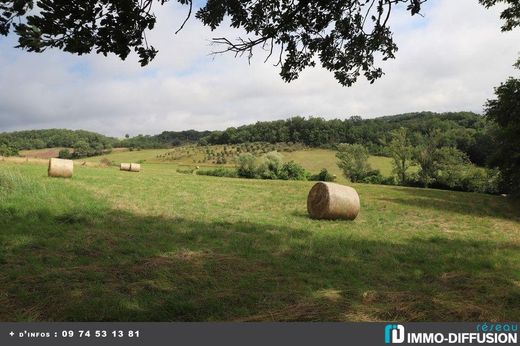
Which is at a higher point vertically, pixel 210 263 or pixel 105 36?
pixel 105 36

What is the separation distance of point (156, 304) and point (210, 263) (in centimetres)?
240

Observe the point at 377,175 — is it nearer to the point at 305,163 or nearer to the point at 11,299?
the point at 305,163

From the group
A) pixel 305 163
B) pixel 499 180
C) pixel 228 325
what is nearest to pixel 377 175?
pixel 305 163

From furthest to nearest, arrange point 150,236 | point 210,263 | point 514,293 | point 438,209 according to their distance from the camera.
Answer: point 438,209
point 150,236
point 210,263
point 514,293

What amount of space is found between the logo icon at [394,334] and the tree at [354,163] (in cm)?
6256

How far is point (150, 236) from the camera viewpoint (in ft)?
33.6

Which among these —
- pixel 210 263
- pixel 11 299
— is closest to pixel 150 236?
pixel 210 263

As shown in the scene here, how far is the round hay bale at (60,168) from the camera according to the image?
2259 centimetres

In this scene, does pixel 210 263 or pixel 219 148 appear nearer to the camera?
pixel 210 263

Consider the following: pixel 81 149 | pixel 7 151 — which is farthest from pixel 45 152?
pixel 7 151

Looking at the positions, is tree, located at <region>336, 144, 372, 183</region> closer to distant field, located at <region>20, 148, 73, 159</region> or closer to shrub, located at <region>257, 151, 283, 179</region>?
shrub, located at <region>257, 151, 283, 179</region>

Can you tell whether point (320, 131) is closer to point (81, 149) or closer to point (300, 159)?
point (300, 159)

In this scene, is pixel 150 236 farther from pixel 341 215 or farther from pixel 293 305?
pixel 341 215

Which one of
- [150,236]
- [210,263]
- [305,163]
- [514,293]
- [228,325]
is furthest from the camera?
[305,163]
